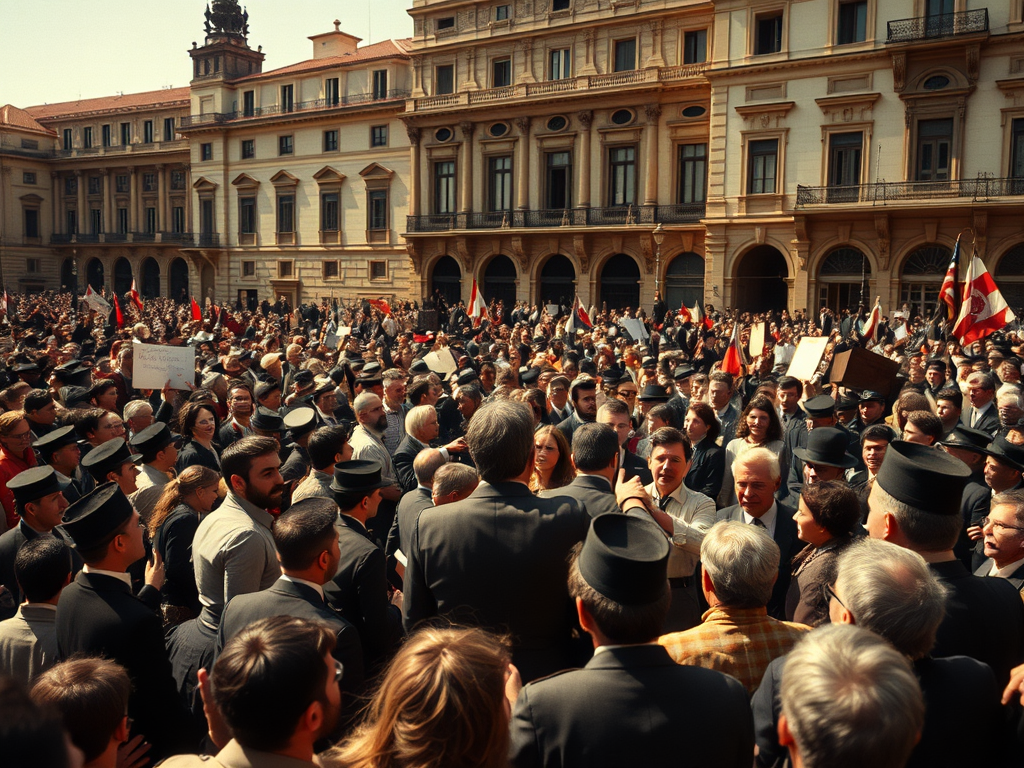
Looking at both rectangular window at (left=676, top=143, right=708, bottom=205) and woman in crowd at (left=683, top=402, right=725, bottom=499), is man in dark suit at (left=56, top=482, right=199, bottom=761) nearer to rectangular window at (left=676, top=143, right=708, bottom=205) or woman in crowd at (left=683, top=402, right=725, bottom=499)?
woman in crowd at (left=683, top=402, right=725, bottom=499)

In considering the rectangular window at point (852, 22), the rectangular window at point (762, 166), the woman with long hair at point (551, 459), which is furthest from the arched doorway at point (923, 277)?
the woman with long hair at point (551, 459)

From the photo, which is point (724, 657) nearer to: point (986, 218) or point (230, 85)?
point (986, 218)

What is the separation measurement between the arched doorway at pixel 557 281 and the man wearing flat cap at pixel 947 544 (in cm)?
3435

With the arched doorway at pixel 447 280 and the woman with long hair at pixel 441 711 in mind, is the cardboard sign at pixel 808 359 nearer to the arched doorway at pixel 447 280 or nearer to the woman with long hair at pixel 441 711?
the woman with long hair at pixel 441 711

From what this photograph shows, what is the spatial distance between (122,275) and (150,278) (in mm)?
3302

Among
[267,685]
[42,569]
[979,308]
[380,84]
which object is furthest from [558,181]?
[267,685]

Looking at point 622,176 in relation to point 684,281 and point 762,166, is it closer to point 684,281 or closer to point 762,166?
point 684,281

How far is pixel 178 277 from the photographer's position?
56281 millimetres

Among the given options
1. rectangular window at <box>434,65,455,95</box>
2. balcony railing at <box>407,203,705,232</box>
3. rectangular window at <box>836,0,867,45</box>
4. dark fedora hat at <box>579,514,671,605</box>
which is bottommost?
dark fedora hat at <box>579,514,671,605</box>

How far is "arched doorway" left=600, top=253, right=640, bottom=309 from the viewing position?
120 ft

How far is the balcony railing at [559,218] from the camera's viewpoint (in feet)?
114

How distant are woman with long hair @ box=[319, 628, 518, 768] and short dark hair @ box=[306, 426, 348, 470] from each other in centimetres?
337

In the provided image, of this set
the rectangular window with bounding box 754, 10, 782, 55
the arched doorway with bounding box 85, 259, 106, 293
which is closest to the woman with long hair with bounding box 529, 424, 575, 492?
the rectangular window with bounding box 754, 10, 782, 55

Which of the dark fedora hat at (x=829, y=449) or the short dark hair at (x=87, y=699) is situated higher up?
the dark fedora hat at (x=829, y=449)
